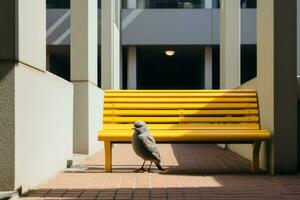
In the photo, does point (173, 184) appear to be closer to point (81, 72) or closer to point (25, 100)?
point (25, 100)

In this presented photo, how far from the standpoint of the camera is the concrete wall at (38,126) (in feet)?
18.2

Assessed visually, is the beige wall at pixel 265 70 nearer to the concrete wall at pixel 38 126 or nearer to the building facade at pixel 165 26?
the concrete wall at pixel 38 126

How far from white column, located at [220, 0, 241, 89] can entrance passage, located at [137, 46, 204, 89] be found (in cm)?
765

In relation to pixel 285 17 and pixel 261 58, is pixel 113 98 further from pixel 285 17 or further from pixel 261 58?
pixel 285 17

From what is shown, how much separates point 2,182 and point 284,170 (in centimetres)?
360

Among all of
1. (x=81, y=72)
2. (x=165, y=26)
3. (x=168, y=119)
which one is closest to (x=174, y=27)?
(x=165, y=26)

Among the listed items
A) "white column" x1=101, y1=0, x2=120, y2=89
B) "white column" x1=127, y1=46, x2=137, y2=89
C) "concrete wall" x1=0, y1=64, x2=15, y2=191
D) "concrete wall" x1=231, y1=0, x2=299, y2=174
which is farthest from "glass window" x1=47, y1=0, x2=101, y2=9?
"concrete wall" x1=0, y1=64, x2=15, y2=191

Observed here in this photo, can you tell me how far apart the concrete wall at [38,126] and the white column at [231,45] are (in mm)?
6655

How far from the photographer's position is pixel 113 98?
8.58m

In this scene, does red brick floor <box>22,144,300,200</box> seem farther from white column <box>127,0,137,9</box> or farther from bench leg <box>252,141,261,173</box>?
white column <box>127,0,137,9</box>

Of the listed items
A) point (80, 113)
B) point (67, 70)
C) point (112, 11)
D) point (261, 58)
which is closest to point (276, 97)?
point (261, 58)

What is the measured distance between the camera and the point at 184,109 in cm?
846

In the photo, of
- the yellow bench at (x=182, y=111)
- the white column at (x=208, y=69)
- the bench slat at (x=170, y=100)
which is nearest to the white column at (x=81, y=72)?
the yellow bench at (x=182, y=111)

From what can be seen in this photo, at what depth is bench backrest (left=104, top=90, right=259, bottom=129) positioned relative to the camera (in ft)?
27.3
